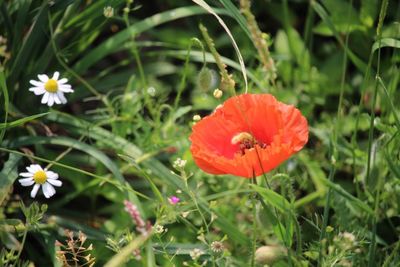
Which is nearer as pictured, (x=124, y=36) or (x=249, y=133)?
(x=249, y=133)

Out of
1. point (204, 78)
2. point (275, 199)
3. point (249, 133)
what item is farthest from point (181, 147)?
point (275, 199)

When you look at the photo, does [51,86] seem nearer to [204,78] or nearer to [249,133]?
[204,78]

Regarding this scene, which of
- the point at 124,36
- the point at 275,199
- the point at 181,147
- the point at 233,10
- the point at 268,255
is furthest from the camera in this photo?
the point at 124,36

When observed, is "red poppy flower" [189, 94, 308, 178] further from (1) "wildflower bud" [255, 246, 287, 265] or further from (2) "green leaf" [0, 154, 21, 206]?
(2) "green leaf" [0, 154, 21, 206]

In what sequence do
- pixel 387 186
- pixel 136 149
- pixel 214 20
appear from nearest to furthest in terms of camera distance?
pixel 387 186 < pixel 136 149 < pixel 214 20

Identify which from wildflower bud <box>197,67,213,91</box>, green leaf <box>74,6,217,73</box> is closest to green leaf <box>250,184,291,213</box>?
wildflower bud <box>197,67,213,91</box>

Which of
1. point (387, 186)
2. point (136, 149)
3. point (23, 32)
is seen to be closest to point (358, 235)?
point (387, 186)

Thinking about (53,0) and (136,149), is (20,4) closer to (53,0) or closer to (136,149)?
(53,0)

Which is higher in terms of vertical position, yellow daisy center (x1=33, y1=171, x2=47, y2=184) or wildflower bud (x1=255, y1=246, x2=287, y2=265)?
yellow daisy center (x1=33, y1=171, x2=47, y2=184)
